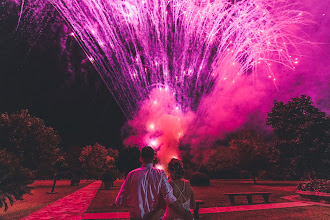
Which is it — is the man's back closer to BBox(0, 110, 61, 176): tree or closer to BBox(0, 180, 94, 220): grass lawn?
BBox(0, 180, 94, 220): grass lawn

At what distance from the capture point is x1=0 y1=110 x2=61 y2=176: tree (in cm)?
1747

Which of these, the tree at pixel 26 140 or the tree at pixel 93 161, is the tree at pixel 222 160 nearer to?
the tree at pixel 93 161

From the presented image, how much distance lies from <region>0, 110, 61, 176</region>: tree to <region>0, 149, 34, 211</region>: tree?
23.4 feet

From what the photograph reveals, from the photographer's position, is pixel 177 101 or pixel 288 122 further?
pixel 177 101

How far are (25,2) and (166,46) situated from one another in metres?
10.2

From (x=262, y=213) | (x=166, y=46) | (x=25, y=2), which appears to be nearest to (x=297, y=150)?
(x=262, y=213)

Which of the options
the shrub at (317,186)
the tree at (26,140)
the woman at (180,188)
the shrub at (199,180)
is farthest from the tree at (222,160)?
the woman at (180,188)

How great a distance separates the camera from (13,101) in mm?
34281

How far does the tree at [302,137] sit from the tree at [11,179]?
17.9 meters

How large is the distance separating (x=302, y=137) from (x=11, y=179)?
18724mm

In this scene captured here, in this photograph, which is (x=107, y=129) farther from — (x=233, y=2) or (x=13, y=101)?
(x=233, y=2)

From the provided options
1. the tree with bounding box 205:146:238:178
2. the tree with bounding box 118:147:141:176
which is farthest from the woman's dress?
the tree with bounding box 205:146:238:178

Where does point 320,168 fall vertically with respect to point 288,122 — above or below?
below

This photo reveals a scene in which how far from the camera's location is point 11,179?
10688mm
